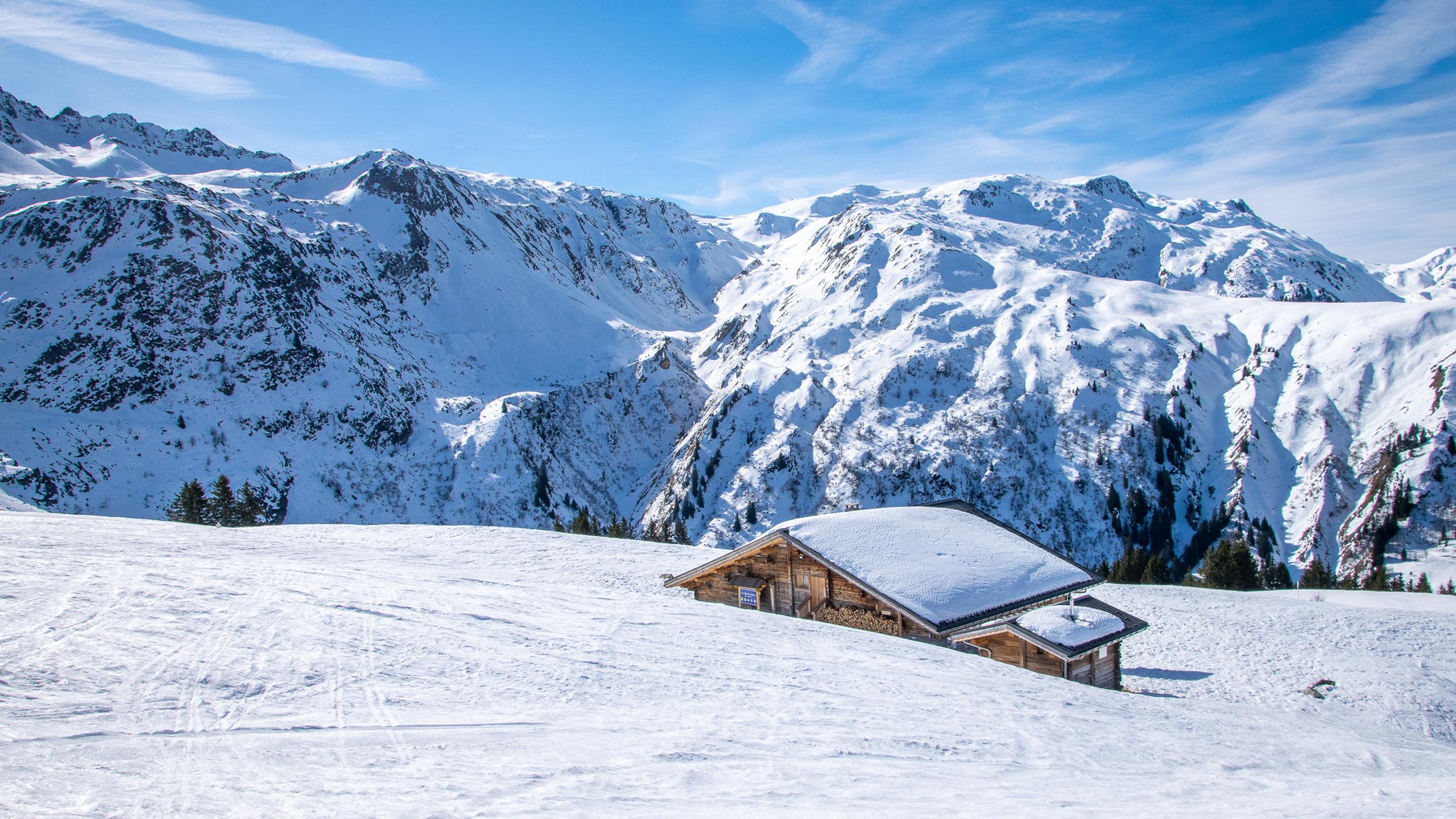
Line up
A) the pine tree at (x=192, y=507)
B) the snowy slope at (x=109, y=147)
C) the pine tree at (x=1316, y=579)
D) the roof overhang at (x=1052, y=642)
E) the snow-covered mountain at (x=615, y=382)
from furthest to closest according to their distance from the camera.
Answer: the snowy slope at (x=109, y=147) < the snow-covered mountain at (x=615, y=382) < the pine tree at (x=1316, y=579) < the pine tree at (x=192, y=507) < the roof overhang at (x=1052, y=642)

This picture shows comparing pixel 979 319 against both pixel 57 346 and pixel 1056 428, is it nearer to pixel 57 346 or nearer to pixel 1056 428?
pixel 1056 428

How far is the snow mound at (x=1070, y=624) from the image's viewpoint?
57.8 feet

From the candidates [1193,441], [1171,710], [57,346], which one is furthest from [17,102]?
[1193,441]

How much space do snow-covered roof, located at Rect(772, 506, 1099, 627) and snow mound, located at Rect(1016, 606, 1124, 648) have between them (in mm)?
776

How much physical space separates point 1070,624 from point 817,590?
626 cm

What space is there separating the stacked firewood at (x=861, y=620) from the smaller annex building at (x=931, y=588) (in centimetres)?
3

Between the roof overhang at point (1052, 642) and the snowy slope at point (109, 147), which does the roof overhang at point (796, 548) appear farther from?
the snowy slope at point (109, 147)

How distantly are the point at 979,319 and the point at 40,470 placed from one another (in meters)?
97.6

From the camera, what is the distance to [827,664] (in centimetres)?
1180

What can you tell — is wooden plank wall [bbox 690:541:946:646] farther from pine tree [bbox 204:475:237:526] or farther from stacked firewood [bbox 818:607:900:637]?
pine tree [bbox 204:475:237:526]

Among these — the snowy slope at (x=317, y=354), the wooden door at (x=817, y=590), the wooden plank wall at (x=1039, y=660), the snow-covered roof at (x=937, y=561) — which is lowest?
the wooden plank wall at (x=1039, y=660)

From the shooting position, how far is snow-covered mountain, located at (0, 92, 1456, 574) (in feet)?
224

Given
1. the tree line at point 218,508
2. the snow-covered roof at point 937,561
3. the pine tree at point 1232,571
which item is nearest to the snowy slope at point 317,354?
the tree line at point 218,508

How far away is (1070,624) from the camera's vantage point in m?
18.1
